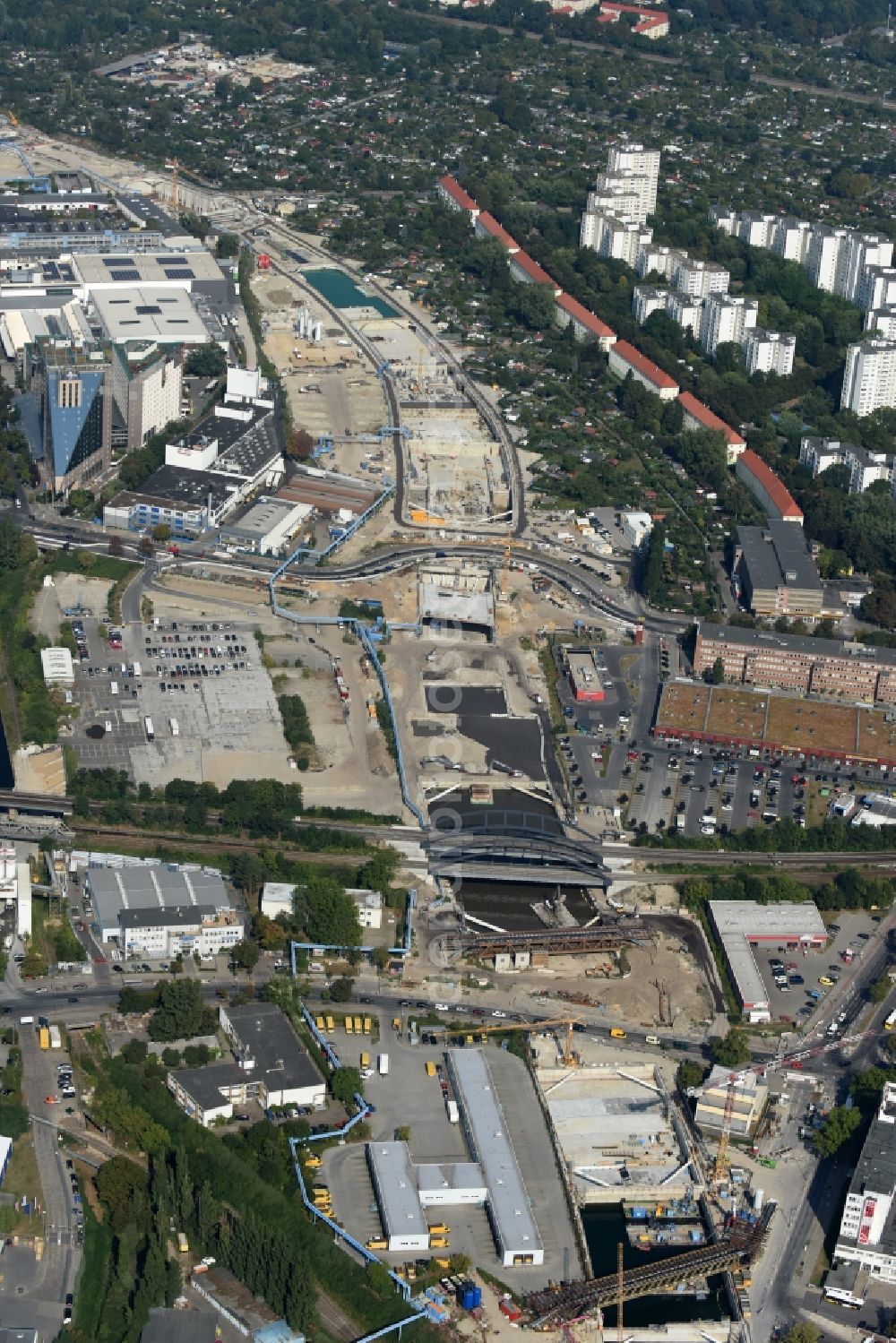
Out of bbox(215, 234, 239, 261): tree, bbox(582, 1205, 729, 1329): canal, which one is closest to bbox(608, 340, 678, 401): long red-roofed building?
bbox(215, 234, 239, 261): tree

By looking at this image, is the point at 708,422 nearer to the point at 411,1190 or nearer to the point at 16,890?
the point at 16,890

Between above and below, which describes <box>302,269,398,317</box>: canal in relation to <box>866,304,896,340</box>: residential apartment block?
below

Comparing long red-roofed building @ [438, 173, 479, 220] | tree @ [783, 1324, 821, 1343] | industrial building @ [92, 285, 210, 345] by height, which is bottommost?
long red-roofed building @ [438, 173, 479, 220]

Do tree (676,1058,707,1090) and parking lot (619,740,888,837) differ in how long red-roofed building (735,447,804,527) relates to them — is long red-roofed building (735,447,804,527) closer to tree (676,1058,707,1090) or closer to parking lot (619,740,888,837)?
parking lot (619,740,888,837)

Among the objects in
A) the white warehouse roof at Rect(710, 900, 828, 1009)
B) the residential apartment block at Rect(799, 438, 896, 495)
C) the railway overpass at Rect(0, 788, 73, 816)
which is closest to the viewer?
the white warehouse roof at Rect(710, 900, 828, 1009)

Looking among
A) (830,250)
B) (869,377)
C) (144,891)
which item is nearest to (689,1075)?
(144,891)

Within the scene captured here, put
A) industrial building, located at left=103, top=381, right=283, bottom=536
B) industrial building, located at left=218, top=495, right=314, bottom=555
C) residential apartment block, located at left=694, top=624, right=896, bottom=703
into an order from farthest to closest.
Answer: industrial building, located at left=103, top=381, right=283, bottom=536
industrial building, located at left=218, top=495, right=314, bottom=555
residential apartment block, located at left=694, top=624, right=896, bottom=703

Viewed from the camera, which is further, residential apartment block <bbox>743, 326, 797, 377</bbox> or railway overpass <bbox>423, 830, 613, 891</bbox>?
residential apartment block <bbox>743, 326, 797, 377</bbox>
